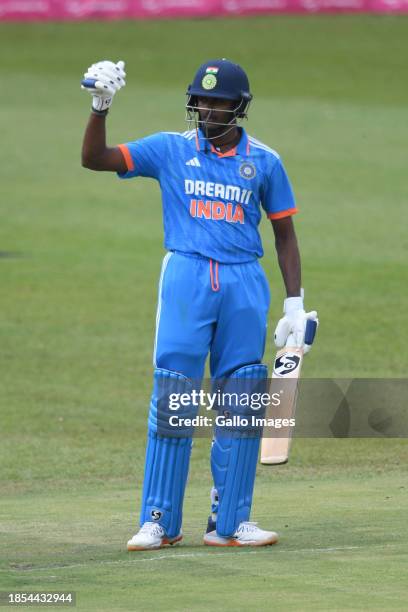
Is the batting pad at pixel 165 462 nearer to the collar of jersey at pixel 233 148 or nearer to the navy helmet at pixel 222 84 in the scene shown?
the collar of jersey at pixel 233 148

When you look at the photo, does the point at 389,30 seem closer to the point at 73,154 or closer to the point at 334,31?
the point at 334,31

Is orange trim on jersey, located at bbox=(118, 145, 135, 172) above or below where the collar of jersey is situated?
below

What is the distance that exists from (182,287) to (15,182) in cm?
1939

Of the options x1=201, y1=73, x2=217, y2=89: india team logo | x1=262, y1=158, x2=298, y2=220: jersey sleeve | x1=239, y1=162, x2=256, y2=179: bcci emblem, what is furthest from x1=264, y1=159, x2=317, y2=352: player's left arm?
x1=201, y1=73, x2=217, y2=89: india team logo

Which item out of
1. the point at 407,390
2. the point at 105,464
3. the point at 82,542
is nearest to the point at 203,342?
the point at 82,542

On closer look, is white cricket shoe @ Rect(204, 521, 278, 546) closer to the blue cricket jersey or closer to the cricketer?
the cricketer

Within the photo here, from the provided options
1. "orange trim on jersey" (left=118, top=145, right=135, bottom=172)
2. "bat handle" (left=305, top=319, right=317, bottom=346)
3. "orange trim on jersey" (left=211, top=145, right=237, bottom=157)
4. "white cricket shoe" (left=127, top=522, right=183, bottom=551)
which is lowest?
"white cricket shoe" (left=127, top=522, right=183, bottom=551)

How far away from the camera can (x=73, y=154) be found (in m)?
28.4

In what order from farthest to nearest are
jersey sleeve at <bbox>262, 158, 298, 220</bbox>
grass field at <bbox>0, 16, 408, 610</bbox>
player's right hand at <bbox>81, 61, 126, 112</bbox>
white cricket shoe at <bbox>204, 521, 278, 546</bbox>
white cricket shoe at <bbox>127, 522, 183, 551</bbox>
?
jersey sleeve at <bbox>262, 158, 298, 220</bbox> < white cricket shoe at <bbox>204, 521, 278, 546</bbox> < white cricket shoe at <bbox>127, 522, 183, 551</bbox> < player's right hand at <bbox>81, 61, 126, 112</bbox> < grass field at <bbox>0, 16, 408, 610</bbox>

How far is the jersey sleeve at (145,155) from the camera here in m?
7.11

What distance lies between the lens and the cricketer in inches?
276

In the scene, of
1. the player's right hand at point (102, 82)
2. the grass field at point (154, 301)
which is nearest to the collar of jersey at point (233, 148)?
the player's right hand at point (102, 82)

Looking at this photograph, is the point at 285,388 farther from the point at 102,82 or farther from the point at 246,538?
the point at 102,82

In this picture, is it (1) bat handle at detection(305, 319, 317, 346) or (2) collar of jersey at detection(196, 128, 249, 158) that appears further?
(1) bat handle at detection(305, 319, 317, 346)
